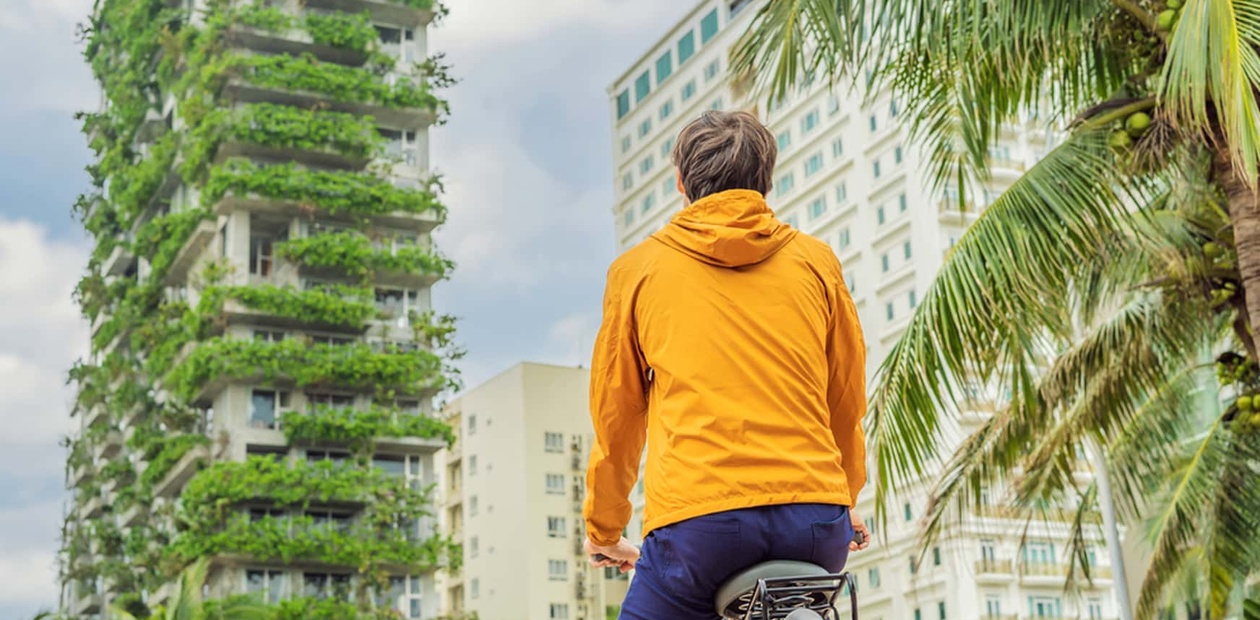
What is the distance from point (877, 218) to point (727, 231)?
194 ft

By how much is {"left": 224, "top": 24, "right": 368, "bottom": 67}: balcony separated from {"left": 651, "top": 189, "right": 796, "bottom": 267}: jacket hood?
50702 millimetres

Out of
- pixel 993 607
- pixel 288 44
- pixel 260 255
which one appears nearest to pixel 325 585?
pixel 260 255

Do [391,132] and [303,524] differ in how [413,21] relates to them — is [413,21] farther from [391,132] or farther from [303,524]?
[303,524]

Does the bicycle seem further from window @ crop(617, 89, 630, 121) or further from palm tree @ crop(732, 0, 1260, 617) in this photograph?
window @ crop(617, 89, 630, 121)

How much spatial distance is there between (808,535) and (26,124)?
77.6 meters

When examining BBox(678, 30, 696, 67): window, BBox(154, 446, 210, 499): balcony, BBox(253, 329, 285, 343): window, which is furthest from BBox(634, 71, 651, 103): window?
BBox(154, 446, 210, 499): balcony

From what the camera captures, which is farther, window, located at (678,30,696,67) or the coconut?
window, located at (678,30,696,67)

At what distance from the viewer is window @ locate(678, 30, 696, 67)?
73312mm

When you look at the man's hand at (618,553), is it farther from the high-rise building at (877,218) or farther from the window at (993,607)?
the window at (993,607)

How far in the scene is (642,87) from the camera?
254ft

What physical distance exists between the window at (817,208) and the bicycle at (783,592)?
6256cm

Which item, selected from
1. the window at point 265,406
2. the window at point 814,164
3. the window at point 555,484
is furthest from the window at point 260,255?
the window at point 555,484

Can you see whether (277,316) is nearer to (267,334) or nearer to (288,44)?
(267,334)

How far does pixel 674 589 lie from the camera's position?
2.88m
